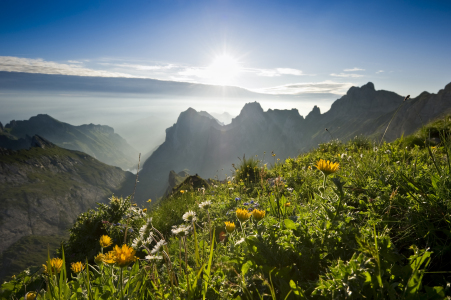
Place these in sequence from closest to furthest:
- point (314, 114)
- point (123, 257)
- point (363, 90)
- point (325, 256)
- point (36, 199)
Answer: point (123, 257) < point (325, 256) < point (36, 199) < point (363, 90) < point (314, 114)

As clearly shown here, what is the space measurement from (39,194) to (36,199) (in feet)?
16.0

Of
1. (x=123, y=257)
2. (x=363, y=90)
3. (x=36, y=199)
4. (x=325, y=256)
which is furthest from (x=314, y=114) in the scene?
(x=36, y=199)

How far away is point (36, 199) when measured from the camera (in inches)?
5812

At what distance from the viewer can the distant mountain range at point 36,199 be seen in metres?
115

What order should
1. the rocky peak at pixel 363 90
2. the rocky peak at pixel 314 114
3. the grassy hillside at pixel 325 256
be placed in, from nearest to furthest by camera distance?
the grassy hillside at pixel 325 256 → the rocky peak at pixel 363 90 → the rocky peak at pixel 314 114

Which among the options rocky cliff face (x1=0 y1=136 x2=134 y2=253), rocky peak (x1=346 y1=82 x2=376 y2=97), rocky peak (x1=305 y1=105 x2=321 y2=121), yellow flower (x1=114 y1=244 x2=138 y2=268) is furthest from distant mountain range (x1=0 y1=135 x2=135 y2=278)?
rocky peak (x1=346 y1=82 x2=376 y2=97)

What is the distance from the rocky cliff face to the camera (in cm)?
13012

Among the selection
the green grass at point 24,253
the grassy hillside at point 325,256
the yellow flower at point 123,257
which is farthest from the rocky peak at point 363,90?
the green grass at point 24,253

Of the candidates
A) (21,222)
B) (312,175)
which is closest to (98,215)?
(312,175)

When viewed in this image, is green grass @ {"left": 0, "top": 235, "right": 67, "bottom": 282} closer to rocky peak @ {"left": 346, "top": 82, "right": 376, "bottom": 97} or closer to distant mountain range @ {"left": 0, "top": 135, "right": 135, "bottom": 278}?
distant mountain range @ {"left": 0, "top": 135, "right": 135, "bottom": 278}

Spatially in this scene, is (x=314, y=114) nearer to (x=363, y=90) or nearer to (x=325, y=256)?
(x=363, y=90)

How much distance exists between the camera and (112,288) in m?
1.88

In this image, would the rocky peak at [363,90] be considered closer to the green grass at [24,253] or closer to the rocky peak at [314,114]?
the rocky peak at [314,114]

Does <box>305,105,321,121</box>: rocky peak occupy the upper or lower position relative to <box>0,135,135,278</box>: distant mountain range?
upper
